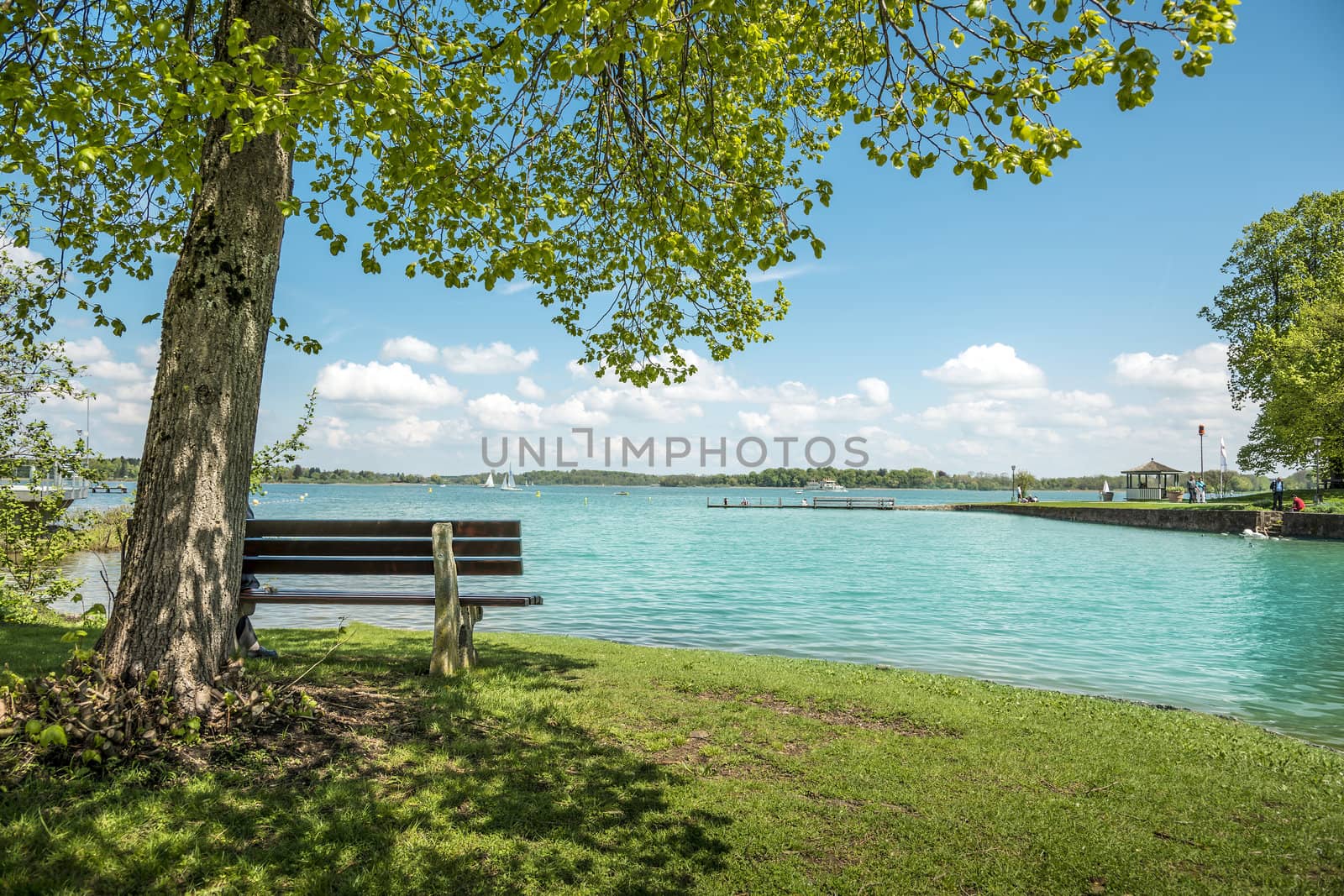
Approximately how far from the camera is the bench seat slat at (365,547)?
6.55 meters

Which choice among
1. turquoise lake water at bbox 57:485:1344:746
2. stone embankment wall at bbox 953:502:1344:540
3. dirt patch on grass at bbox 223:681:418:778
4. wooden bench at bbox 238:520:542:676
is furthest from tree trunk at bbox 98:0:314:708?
stone embankment wall at bbox 953:502:1344:540

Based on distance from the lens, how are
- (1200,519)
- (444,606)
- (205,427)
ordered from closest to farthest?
1. (205,427)
2. (444,606)
3. (1200,519)

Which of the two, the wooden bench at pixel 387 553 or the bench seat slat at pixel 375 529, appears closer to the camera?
the wooden bench at pixel 387 553

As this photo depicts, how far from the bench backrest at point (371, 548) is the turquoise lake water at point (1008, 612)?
5.93 m

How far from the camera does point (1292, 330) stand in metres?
38.7

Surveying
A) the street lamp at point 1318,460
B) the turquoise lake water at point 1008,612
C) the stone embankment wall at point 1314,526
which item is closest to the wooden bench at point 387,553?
the turquoise lake water at point 1008,612

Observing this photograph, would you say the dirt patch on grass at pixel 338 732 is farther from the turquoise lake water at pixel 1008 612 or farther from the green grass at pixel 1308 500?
the green grass at pixel 1308 500

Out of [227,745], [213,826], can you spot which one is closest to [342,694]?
[227,745]

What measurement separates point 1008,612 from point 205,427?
1672cm

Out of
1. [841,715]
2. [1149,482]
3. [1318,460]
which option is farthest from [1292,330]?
[841,715]

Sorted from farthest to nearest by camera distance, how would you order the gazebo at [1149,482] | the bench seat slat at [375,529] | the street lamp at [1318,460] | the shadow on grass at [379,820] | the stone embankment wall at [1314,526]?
the gazebo at [1149,482], the street lamp at [1318,460], the stone embankment wall at [1314,526], the bench seat slat at [375,529], the shadow on grass at [379,820]

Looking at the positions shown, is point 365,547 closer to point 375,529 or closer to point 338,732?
point 375,529

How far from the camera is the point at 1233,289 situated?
49469 mm

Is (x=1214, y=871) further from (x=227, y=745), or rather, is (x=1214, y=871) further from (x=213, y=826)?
(x=227, y=745)
